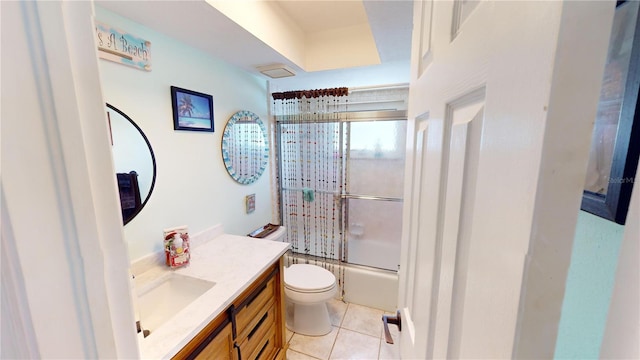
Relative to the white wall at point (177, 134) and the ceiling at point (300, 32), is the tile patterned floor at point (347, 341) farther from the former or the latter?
the ceiling at point (300, 32)

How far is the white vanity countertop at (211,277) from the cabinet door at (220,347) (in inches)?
4.4

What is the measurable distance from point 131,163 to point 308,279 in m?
1.42

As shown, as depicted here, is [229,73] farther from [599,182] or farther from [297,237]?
[599,182]

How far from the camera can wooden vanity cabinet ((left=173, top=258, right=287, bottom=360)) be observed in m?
0.98

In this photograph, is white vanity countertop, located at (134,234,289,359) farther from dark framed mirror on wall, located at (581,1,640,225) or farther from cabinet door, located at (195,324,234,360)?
dark framed mirror on wall, located at (581,1,640,225)

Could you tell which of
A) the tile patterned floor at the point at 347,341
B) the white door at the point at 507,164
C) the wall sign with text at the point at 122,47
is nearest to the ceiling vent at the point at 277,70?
the wall sign with text at the point at 122,47

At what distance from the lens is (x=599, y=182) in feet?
0.94

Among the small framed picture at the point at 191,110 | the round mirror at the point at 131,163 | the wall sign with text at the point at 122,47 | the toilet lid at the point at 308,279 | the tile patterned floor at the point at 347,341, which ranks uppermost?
the wall sign with text at the point at 122,47

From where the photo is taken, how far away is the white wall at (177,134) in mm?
1242

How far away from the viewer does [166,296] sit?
1.29 metres

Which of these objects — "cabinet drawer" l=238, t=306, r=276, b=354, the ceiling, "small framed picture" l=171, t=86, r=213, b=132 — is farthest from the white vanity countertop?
the ceiling

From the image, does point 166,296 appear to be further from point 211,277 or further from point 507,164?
point 507,164

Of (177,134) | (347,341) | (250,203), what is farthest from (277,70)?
(347,341)

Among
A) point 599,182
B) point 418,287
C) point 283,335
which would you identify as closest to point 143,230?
point 283,335
